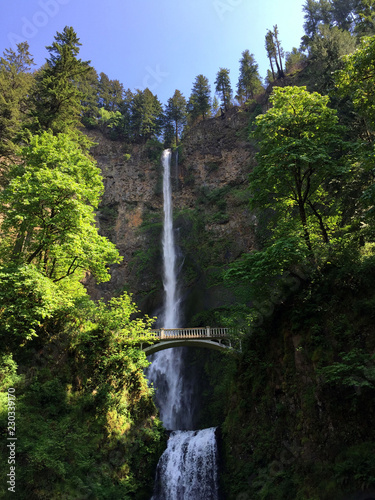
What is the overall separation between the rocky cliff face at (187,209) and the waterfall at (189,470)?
12.1 meters

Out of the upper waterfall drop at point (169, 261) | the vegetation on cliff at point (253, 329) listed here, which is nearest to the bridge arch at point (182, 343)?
the vegetation on cliff at point (253, 329)

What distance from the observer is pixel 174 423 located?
80.7 feet

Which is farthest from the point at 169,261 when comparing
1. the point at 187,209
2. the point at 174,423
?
the point at 174,423

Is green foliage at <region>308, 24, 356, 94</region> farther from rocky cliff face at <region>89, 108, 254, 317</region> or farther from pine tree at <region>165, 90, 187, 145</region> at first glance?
pine tree at <region>165, 90, 187, 145</region>

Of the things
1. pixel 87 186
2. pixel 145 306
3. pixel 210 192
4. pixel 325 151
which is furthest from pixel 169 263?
pixel 325 151

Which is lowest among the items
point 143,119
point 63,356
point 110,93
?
point 63,356

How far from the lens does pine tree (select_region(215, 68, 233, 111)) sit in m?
48.3

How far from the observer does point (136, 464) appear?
1463 centimetres

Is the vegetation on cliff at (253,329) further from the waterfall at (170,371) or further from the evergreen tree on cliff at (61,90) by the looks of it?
the waterfall at (170,371)

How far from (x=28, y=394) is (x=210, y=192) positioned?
3049 cm

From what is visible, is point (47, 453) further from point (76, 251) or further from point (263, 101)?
point (263, 101)

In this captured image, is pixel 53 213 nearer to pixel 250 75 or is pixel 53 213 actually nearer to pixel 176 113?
pixel 176 113

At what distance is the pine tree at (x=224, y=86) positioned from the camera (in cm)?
4834

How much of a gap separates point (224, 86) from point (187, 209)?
25046 millimetres
